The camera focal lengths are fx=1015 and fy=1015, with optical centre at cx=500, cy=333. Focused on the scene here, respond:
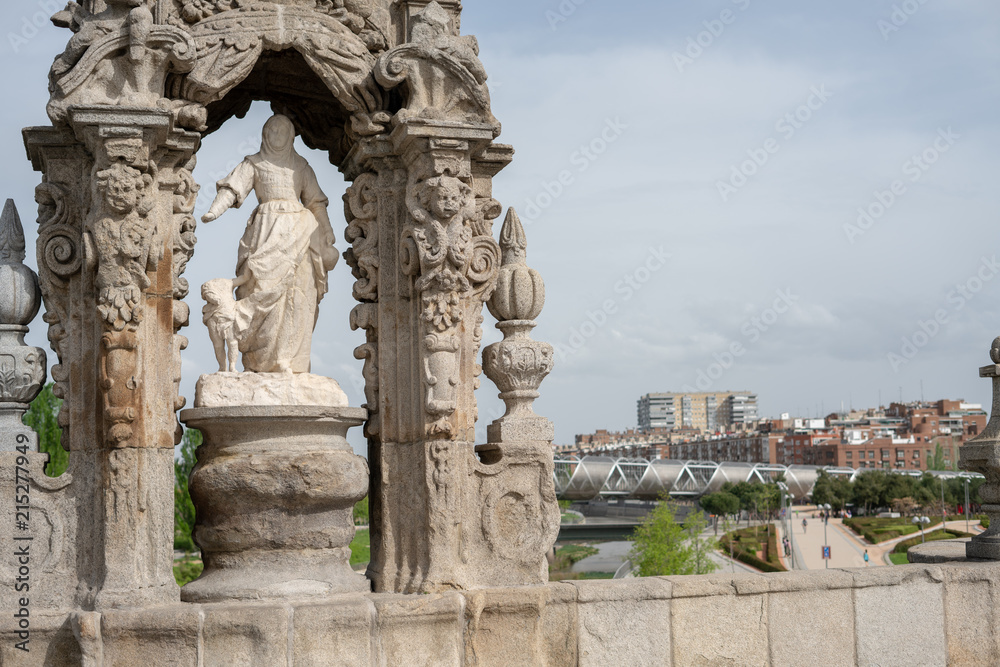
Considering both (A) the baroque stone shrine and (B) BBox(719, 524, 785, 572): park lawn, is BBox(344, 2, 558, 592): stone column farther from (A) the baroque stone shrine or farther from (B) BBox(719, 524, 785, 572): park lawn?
(B) BBox(719, 524, 785, 572): park lawn

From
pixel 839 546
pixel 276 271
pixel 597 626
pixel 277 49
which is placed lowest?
pixel 839 546

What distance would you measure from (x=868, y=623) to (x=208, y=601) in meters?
4.58

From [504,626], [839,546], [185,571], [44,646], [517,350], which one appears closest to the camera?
[44,646]

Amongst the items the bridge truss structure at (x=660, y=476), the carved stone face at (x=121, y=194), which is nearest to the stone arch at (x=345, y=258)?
the carved stone face at (x=121, y=194)

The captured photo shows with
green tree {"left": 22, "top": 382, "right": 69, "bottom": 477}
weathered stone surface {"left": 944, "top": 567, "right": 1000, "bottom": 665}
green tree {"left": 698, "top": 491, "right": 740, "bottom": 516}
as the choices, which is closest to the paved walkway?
green tree {"left": 698, "top": 491, "right": 740, "bottom": 516}

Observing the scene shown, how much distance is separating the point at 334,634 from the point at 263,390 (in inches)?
62.5

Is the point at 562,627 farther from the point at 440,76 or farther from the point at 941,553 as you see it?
the point at 941,553

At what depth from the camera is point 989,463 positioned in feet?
26.3

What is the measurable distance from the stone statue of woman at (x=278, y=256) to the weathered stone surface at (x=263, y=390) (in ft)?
0.58

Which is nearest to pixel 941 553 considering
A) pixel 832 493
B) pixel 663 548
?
pixel 663 548

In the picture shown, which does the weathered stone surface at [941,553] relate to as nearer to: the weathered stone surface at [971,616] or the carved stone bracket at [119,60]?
the weathered stone surface at [971,616]

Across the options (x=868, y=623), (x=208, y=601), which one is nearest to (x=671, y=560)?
(x=868, y=623)

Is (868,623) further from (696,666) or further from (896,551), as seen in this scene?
(896,551)

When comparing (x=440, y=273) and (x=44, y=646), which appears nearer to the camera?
(x=44, y=646)
